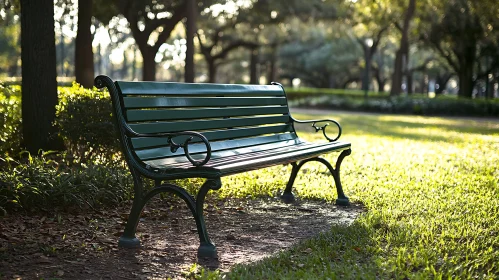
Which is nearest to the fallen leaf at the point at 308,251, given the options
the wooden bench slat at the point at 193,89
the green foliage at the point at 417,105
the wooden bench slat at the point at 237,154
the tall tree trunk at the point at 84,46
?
the wooden bench slat at the point at 237,154

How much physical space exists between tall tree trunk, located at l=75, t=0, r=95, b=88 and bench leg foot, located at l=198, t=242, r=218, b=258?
22.2 ft

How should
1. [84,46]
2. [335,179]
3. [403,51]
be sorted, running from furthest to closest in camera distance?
[403,51]
[84,46]
[335,179]

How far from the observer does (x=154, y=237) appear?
15.0ft

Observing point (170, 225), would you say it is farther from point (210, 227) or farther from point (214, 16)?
point (214, 16)

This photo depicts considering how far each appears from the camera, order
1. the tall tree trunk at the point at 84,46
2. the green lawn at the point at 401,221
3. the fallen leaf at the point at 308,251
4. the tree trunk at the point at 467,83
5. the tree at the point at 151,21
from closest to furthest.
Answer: the green lawn at the point at 401,221
the fallen leaf at the point at 308,251
the tall tree trunk at the point at 84,46
the tree at the point at 151,21
the tree trunk at the point at 467,83

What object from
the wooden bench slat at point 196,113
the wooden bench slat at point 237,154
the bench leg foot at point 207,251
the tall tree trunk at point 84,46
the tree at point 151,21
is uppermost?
the tree at point 151,21

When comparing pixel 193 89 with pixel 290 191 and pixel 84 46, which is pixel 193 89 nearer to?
pixel 290 191

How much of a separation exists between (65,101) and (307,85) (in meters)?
60.2

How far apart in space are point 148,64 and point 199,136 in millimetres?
18235

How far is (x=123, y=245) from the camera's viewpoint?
167 inches

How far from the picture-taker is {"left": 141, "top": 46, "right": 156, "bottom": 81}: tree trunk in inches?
845

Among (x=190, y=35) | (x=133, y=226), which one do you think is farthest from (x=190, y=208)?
(x=190, y=35)

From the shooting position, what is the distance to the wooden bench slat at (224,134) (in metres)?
4.23

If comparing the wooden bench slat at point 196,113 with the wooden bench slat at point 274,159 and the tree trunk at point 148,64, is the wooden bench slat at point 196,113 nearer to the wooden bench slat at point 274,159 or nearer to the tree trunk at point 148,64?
the wooden bench slat at point 274,159
